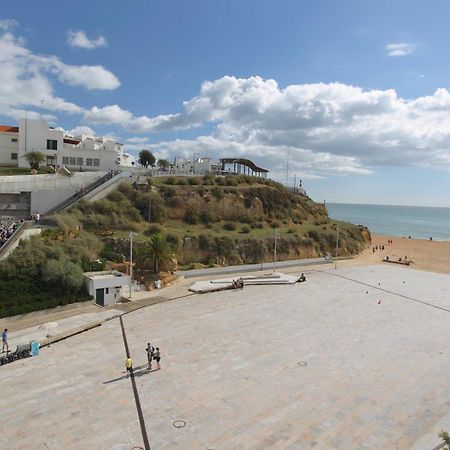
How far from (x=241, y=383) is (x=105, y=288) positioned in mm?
13448

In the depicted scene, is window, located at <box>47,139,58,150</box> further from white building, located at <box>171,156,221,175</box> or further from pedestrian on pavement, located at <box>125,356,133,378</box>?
pedestrian on pavement, located at <box>125,356,133,378</box>

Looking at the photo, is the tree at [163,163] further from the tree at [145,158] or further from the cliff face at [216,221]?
the cliff face at [216,221]

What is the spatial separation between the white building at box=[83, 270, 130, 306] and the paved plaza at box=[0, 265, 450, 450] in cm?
294

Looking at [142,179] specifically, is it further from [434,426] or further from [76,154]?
[434,426]

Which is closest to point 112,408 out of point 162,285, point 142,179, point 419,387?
point 419,387

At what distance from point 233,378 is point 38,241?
19670mm

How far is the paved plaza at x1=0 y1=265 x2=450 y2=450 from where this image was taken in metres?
11.8

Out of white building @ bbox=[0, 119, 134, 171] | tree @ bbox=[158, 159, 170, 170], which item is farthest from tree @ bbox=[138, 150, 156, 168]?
white building @ bbox=[0, 119, 134, 171]

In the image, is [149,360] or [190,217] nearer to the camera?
[149,360]

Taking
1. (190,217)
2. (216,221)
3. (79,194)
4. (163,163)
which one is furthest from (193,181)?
(163,163)

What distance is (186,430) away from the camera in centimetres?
1188

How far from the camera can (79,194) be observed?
41.7 metres

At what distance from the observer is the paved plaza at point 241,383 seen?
11.8 m

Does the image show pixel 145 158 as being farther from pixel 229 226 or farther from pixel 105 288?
pixel 105 288
